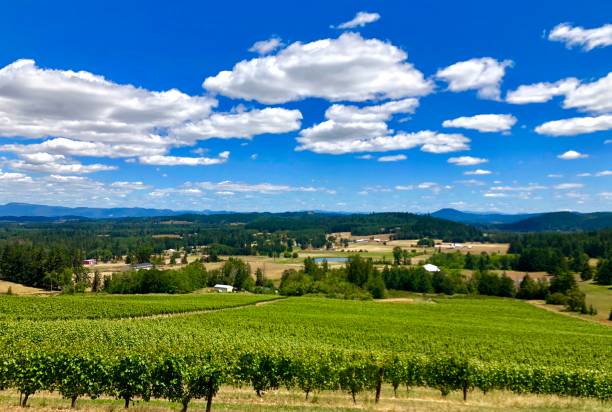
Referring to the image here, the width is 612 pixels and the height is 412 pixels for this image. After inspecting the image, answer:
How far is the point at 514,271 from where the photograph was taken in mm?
169500

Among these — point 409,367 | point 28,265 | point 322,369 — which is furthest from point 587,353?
point 28,265

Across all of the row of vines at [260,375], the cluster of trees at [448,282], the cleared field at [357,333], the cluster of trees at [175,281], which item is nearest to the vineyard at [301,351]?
the row of vines at [260,375]

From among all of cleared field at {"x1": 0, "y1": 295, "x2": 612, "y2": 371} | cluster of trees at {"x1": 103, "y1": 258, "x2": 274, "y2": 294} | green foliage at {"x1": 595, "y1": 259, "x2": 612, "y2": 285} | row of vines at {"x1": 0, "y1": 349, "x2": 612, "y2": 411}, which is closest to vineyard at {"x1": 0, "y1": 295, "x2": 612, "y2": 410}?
row of vines at {"x1": 0, "y1": 349, "x2": 612, "y2": 411}

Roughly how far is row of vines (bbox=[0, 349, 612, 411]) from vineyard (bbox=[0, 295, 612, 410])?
8 cm

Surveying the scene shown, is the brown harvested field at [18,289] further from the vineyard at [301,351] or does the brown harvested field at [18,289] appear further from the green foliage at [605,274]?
the green foliage at [605,274]

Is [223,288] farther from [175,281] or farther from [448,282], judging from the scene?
[448,282]

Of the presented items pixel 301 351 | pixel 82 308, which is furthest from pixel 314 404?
pixel 82 308

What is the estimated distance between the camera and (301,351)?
3238 centimetres

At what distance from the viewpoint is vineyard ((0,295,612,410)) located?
2436cm

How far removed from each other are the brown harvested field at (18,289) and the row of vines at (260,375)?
102585 millimetres

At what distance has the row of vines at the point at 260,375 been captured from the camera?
24.0 m

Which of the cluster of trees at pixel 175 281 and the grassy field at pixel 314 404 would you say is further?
the cluster of trees at pixel 175 281

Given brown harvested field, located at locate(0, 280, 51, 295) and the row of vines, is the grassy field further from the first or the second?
brown harvested field, located at locate(0, 280, 51, 295)

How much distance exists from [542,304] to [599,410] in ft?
315
